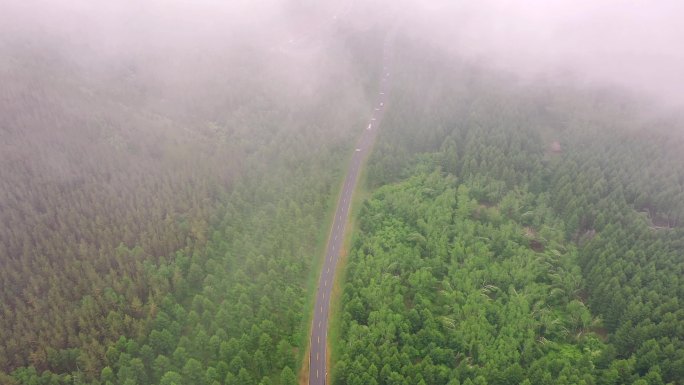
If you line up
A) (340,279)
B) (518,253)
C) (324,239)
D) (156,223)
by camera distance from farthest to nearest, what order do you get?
(324,239)
(156,223)
(518,253)
(340,279)

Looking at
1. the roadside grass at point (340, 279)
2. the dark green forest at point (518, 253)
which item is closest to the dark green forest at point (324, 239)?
the dark green forest at point (518, 253)

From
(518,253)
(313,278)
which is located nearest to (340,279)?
(313,278)

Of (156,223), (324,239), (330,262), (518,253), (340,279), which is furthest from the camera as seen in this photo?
(324,239)

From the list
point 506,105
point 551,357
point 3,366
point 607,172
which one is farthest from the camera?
point 506,105

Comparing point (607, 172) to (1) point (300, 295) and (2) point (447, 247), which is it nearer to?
(2) point (447, 247)

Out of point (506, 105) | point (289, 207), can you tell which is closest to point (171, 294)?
point (289, 207)

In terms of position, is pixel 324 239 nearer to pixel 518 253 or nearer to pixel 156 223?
pixel 156 223
